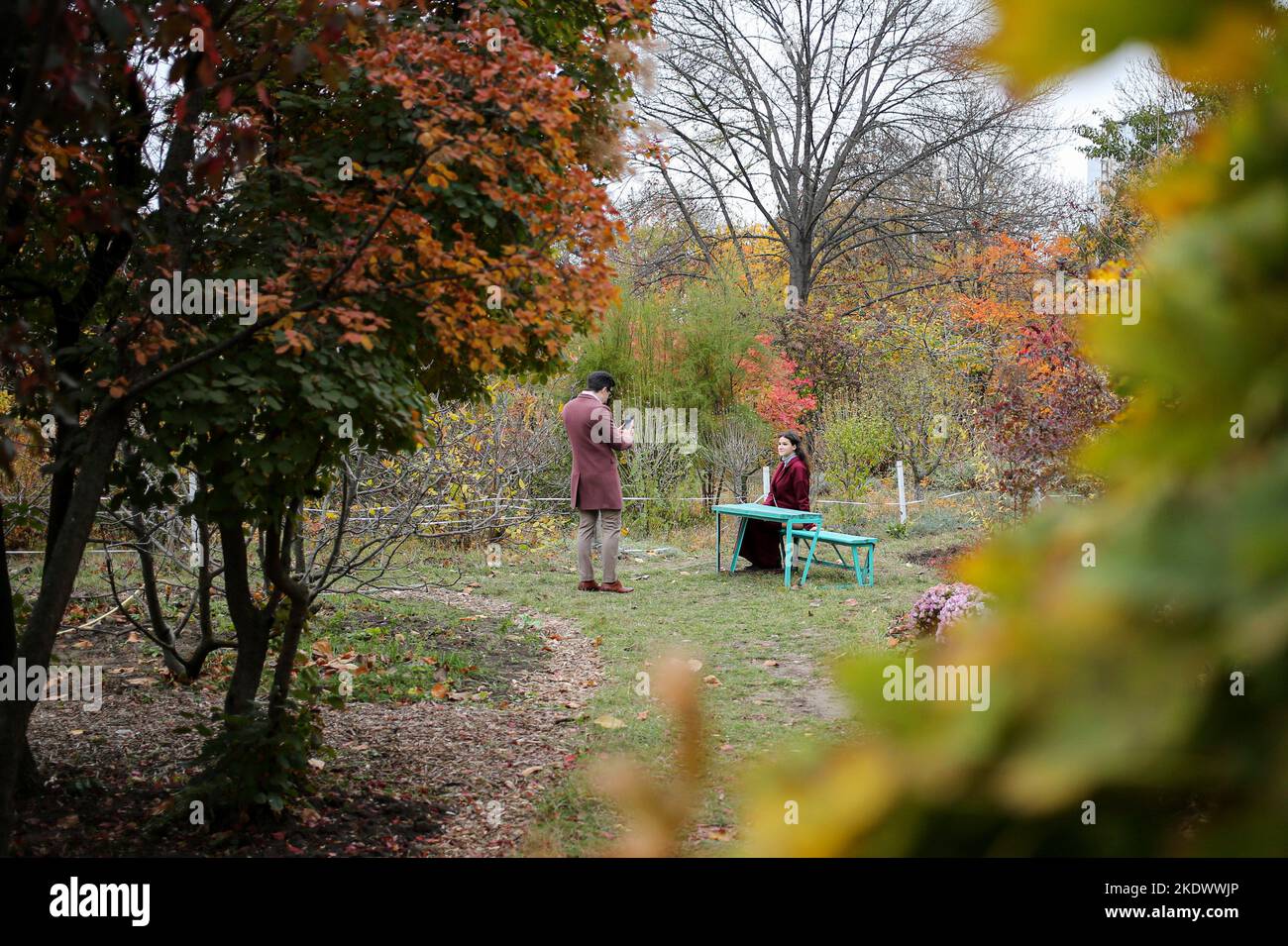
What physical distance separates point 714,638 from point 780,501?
3585 mm

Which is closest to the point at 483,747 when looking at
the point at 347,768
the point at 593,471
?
the point at 347,768

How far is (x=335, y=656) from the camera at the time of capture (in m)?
6.94

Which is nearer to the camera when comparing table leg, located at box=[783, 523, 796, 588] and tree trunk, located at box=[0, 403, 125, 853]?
tree trunk, located at box=[0, 403, 125, 853]

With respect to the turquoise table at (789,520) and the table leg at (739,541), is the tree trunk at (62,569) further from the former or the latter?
the table leg at (739,541)

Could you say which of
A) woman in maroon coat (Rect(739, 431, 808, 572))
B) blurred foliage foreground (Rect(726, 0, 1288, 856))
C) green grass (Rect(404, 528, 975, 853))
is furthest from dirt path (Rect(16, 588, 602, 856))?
woman in maroon coat (Rect(739, 431, 808, 572))

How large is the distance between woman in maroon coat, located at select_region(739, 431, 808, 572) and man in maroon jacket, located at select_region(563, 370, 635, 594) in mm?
1880

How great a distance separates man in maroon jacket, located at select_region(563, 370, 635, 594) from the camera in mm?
10094

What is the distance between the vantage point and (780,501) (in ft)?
36.8

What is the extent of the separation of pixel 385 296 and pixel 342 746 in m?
2.94

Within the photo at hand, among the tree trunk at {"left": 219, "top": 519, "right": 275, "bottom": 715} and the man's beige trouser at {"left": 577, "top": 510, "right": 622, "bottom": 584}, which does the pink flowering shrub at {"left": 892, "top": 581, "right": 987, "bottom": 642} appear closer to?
the man's beige trouser at {"left": 577, "top": 510, "right": 622, "bottom": 584}

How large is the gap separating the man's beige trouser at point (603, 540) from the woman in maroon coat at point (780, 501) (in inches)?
72.6
